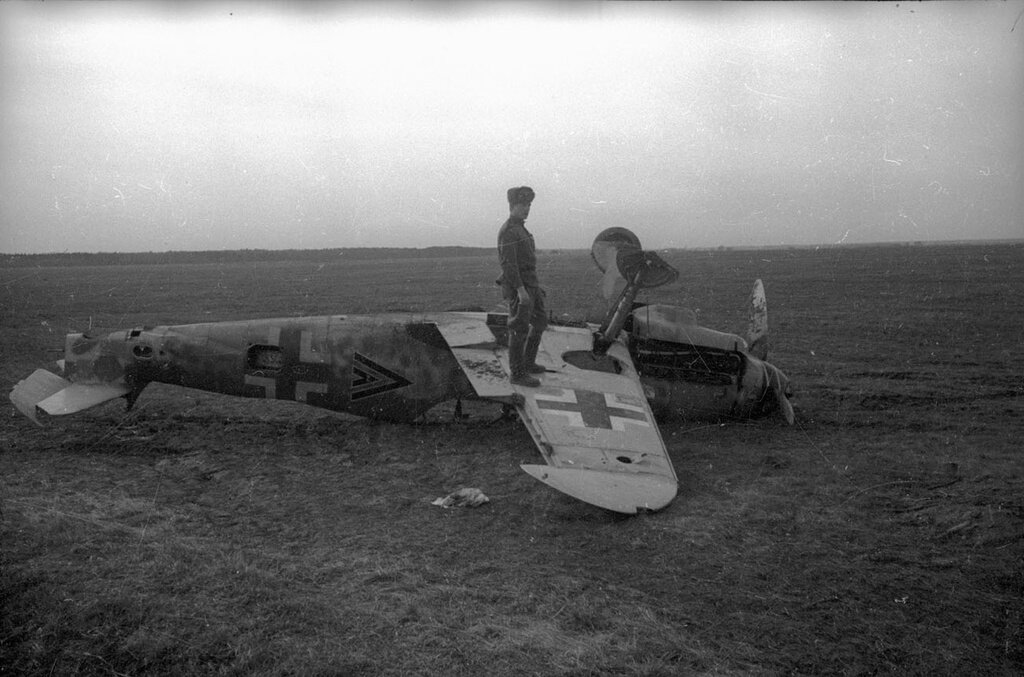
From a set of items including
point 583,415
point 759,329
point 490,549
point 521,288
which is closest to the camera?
point 490,549

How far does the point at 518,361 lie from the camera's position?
25.2 ft

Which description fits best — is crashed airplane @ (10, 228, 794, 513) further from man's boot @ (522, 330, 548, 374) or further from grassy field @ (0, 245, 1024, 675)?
grassy field @ (0, 245, 1024, 675)

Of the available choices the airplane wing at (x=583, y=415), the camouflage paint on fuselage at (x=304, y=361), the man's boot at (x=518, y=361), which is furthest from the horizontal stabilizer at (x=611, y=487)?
the camouflage paint on fuselage at (x=304, y=361)

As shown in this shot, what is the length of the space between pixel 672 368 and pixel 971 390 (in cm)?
606

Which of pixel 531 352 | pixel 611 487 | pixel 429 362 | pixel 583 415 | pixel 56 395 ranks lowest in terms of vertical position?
pixel 611 487

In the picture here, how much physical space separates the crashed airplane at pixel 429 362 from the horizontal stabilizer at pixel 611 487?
154 centimetres

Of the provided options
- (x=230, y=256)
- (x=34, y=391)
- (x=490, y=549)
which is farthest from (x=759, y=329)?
(x=230, y=256)

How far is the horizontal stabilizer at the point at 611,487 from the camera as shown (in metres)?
5.54

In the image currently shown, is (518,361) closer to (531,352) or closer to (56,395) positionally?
(531,352)

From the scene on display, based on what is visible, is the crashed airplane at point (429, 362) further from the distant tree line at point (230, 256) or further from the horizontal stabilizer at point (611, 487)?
the distant tree line at point (230, 256)

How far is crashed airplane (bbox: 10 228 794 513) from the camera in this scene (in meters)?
8.02

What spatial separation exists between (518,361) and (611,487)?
92.8 inches

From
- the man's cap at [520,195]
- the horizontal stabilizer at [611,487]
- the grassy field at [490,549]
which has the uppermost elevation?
the man's cap at [520,195]

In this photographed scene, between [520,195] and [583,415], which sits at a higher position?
[520,195]
